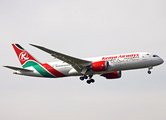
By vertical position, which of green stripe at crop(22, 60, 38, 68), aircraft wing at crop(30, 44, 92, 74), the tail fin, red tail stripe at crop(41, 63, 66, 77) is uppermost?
the tail fin

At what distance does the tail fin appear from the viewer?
5247cm

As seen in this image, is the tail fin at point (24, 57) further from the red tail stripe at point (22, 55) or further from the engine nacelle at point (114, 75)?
the engine nacelle at point (114, 75)

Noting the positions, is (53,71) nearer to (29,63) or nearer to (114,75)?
(29,63)

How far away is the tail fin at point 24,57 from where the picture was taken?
5247cm

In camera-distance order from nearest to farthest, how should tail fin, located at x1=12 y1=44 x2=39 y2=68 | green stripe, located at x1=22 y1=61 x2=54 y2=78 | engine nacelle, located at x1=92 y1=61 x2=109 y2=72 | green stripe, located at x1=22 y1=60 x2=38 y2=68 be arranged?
engine nacelle, located at x1=92 y1=61 x2=109 y2=72 < green stripe, located at x1=22 y1=61 x2=54 y2=78 < green stripe, located at x1=22 y1=60 x2=38 y2=68 < tail fin, located at x1=12 y1=44 x2=39 y2=68

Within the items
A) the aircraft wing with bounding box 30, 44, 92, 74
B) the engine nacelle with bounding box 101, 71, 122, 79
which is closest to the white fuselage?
the aircraft wing with bounding box 30, 44, 92, 74

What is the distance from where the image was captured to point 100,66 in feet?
150

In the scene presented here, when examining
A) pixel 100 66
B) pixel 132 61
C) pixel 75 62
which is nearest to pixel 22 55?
pixel 75 62

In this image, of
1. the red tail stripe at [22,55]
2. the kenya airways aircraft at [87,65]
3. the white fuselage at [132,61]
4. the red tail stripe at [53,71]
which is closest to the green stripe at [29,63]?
the kenya airways aircraft at [87,65]

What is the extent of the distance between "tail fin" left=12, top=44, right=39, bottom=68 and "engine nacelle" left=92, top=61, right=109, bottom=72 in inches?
420

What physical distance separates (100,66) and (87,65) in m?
2.44

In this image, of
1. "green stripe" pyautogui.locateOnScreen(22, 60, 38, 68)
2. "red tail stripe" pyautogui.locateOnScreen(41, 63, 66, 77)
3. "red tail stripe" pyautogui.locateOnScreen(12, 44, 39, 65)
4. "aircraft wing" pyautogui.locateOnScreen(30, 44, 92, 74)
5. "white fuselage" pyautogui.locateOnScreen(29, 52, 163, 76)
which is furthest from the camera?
"red tail stripe" pyautogui.locateOnScreen(12, 44, 39, 65)

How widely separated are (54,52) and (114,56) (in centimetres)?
872

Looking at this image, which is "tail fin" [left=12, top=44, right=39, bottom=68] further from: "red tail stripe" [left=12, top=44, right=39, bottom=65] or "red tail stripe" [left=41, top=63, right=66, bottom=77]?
"red tail stripe" [left=41, top=63, right=66, bottom=77]
